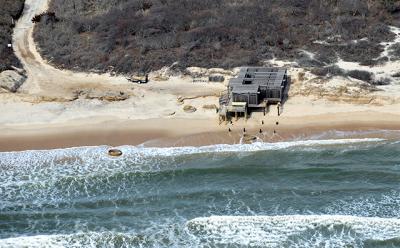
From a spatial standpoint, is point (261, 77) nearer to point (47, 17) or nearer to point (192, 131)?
point (192, 131)

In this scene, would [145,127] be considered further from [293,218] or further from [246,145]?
[293,218]

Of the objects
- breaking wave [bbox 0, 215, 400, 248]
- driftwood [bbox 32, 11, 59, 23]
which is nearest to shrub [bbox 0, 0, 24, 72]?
driftwood [bbox 32, 11, 59, 23]

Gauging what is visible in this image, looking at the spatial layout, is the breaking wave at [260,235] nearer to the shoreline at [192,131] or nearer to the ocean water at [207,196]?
the ocean water at [207,196]

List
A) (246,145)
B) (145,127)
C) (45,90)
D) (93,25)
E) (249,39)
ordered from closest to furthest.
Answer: (246,145) → (145,127) → (45,90) → (249,39) → (93,25)

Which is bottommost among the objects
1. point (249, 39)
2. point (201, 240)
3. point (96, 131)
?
point (201, 240)

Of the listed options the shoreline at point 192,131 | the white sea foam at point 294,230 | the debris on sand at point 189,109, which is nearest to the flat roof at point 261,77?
the shoreline at point 192,131

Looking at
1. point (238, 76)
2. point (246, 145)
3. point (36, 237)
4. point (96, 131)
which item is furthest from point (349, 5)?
point (36, 237)
